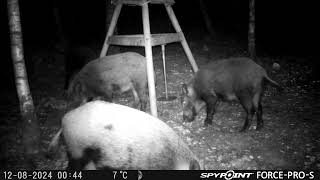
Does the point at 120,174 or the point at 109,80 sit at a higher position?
the point at 109,80

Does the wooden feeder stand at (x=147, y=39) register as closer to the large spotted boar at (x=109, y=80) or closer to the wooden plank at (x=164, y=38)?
the wooden plank at (x=164, y=38)

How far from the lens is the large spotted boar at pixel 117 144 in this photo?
11.3 ft

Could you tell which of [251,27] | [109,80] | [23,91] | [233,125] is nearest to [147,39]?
[109,80]

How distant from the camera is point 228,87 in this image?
5945 millimetres

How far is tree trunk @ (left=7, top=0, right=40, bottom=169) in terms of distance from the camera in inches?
185

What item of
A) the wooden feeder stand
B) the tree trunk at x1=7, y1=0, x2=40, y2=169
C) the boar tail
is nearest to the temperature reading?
the boar tail

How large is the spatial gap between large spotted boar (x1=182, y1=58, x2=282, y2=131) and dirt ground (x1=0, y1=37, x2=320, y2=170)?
0.88 ft

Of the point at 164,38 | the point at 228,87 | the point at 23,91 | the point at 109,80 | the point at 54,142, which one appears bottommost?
the point at 54,142

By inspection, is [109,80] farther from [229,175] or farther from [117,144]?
A: [229,175]

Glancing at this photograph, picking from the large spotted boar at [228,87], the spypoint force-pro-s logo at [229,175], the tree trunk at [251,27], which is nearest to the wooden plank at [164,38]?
the large spotted boar at [228,87]

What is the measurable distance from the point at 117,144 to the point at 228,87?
3260 millimetres

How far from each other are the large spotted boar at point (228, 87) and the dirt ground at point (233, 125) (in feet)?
0.88

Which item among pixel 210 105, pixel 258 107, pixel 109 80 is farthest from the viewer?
pixel 109 80

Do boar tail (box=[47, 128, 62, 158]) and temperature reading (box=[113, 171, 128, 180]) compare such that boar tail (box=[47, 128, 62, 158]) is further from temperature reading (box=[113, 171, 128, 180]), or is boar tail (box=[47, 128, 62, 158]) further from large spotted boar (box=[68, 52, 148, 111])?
large spotted boar (box=[68, 52, 148, 111])
